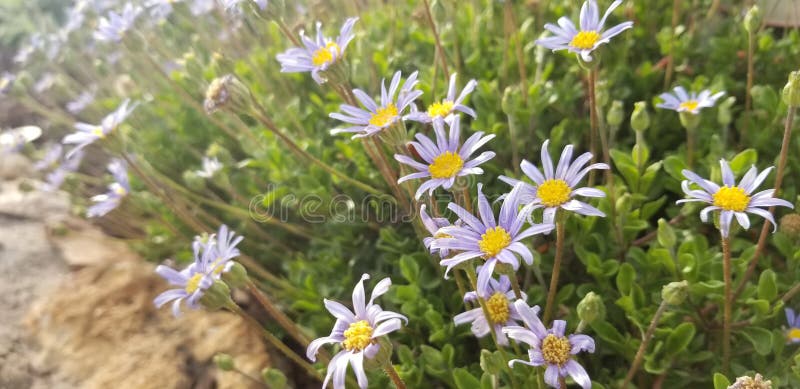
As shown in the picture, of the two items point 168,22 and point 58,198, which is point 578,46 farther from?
point 58,198

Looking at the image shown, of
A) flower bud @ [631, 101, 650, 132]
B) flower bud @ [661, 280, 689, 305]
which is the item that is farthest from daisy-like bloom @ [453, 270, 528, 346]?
flower bud @ [631, 101, 650, 132]

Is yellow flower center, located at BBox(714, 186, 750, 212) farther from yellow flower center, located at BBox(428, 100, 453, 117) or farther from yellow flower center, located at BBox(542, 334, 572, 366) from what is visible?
yellow flower center, located at BBox(428, 100, 453, 117)

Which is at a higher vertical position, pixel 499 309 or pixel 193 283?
pixel 499 309

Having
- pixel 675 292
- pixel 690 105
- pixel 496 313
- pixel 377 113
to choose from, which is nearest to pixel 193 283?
pixel 377 113

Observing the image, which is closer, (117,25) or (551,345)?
(551,345)

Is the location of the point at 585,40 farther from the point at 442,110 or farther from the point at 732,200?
the point at 732,200

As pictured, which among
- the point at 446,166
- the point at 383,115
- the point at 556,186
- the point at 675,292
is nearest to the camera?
the point at 675,292
